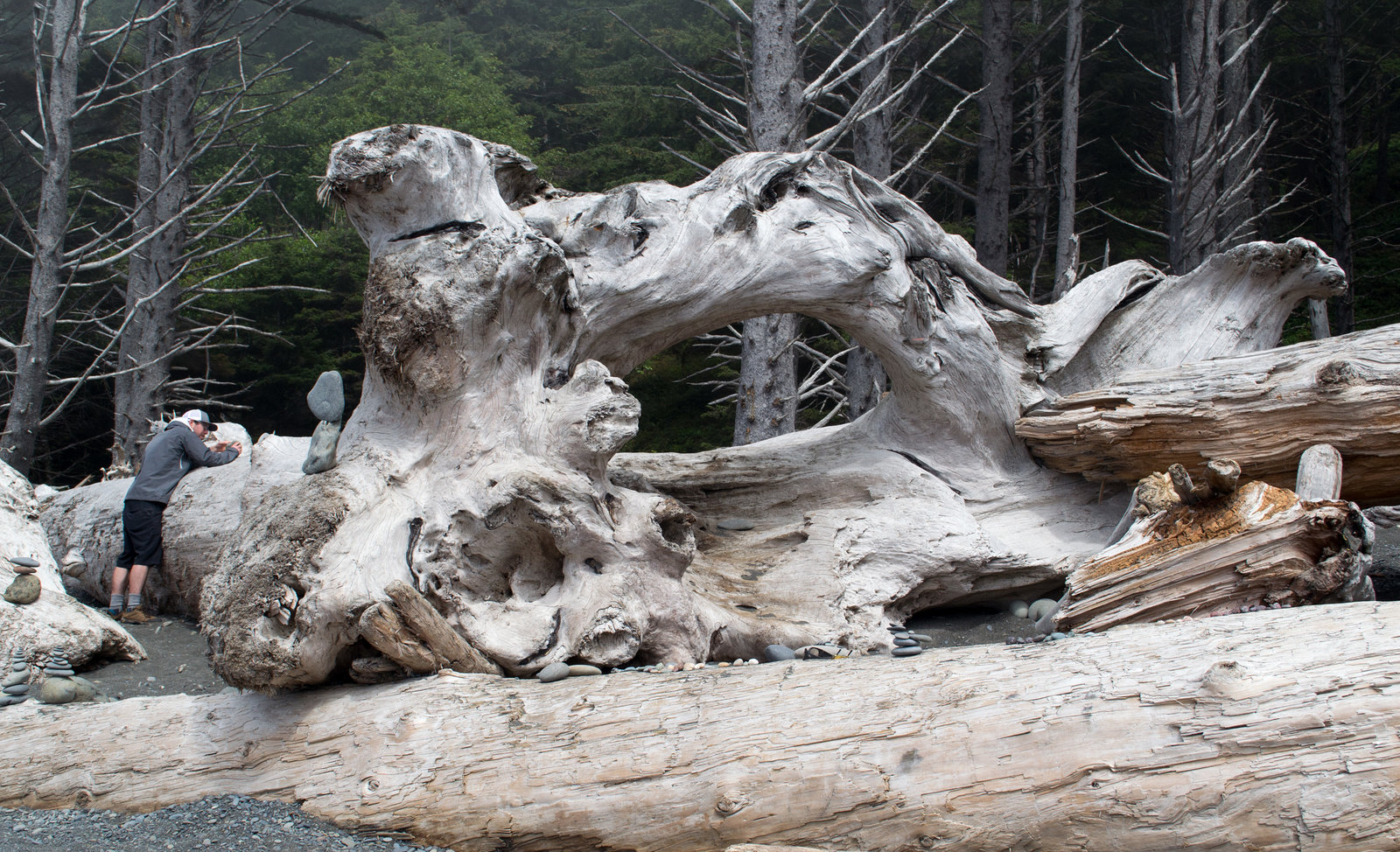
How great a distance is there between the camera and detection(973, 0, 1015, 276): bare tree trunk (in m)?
10.4

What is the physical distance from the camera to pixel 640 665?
3.78 meters

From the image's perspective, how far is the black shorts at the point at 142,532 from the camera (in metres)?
5.55

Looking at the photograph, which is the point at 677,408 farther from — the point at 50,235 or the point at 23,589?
the point at 23,589

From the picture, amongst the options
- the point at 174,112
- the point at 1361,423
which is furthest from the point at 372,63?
the point at 1361,423

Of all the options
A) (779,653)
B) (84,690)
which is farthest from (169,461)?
(779,653)

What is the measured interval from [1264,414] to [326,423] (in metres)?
4.41

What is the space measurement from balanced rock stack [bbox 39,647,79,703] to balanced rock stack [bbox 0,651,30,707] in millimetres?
70

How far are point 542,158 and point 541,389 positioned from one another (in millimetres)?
11930

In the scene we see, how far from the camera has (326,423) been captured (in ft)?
12.8

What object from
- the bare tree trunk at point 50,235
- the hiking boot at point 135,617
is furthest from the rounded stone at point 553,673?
the bare tree trunk at point 50,235

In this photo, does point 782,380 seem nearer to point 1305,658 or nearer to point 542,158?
point 1305,658

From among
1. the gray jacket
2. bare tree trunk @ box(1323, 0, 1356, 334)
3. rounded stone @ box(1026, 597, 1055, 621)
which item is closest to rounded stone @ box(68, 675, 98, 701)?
the gray jacket

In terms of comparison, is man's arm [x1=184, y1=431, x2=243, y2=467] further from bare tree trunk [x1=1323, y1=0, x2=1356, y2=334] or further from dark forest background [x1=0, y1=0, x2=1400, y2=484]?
bare tree trunk [x1=1323, y1=0, x2=1356, y2=334]

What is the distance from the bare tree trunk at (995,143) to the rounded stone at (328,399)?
8294 mm
